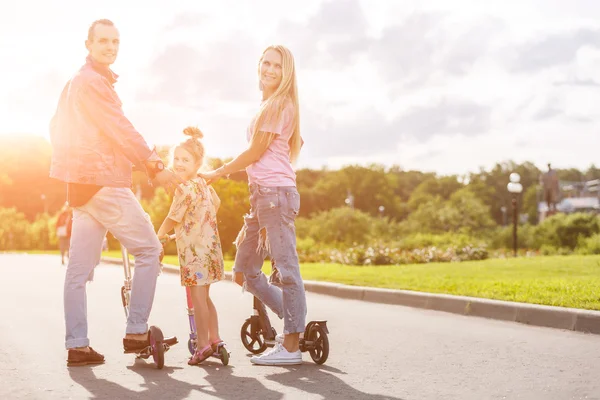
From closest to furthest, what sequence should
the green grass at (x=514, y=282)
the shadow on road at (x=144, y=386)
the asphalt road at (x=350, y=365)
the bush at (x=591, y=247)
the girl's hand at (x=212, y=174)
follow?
the shadow on road at (x=144, y=386)
the asphalt road at (x=350, y=365)
the girl's hand at (x=212, y=174)
the green grass at (x=514, y=282)
the bush at (x=591, y=247)

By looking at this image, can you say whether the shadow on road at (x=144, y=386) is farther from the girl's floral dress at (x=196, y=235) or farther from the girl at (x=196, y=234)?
the girl's floral dress at (x=196, y=235)

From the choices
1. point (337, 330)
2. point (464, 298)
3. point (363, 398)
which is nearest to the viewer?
point (363, 398)

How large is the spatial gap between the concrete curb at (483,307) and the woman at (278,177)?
10.1 ft

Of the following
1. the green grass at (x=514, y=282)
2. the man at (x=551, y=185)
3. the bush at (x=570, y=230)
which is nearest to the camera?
the green grass at (x=514, y=282)

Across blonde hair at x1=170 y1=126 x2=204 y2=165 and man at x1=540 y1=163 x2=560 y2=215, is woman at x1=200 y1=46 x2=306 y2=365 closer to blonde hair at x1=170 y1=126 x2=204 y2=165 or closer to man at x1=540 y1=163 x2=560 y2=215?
blonde hair at x1=170 y1=126 x2=204 y2=165

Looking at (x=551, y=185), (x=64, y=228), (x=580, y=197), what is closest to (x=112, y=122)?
(x=64, y=228)

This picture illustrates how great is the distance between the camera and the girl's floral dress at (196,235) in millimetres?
5449

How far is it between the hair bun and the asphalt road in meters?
1.45

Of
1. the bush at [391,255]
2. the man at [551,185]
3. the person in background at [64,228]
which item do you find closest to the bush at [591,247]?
the bush at [391,255]

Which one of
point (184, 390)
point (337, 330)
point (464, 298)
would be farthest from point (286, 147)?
point (464, 298)

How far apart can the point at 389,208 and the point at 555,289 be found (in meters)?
95.0

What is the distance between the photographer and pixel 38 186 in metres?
98.1

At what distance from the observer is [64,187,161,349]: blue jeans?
5.15m

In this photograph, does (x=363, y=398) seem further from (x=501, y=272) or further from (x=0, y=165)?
(x=0, y=165)
